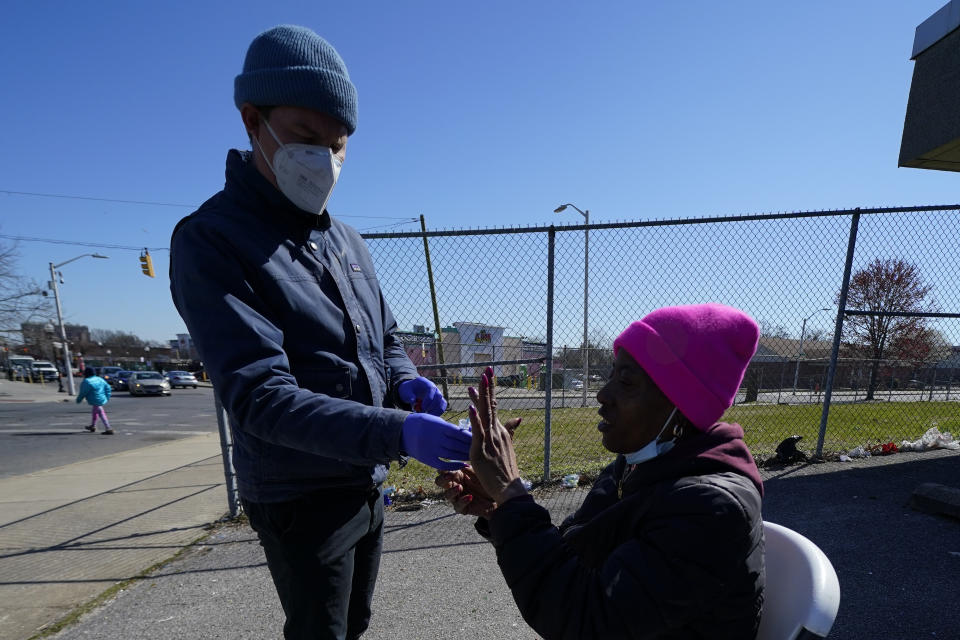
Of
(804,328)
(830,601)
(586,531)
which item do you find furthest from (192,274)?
(804,328)

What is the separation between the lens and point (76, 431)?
43.3 ft

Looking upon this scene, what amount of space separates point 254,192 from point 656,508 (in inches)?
52.2

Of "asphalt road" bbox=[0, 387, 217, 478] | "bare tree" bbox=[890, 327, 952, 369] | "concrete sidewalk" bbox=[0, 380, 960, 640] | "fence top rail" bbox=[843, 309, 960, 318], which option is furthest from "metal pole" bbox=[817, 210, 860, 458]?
"asphalt road" bbox=[0, 387, 217, 478]

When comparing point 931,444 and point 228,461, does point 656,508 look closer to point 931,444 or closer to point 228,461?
point 228,461

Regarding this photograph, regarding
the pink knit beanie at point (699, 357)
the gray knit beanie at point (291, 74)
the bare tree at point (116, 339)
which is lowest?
the bare tree at point (116, 339)

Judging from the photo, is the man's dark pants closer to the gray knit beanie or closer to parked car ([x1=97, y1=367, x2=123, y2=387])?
the gray knit beanie

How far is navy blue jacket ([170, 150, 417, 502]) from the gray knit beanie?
21 centimetres

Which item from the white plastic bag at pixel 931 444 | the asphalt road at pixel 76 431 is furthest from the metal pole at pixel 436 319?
the asphalt road at pixel 76 431

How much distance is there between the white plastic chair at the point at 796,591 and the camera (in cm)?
109

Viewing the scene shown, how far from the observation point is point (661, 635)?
3.84ft

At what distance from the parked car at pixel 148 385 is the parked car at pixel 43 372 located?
20.2 m

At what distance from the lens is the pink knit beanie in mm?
1271

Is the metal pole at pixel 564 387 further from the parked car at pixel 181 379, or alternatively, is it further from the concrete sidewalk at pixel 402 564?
the parked car at pixel 181 379

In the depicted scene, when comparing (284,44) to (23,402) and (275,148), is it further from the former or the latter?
(23,402)
